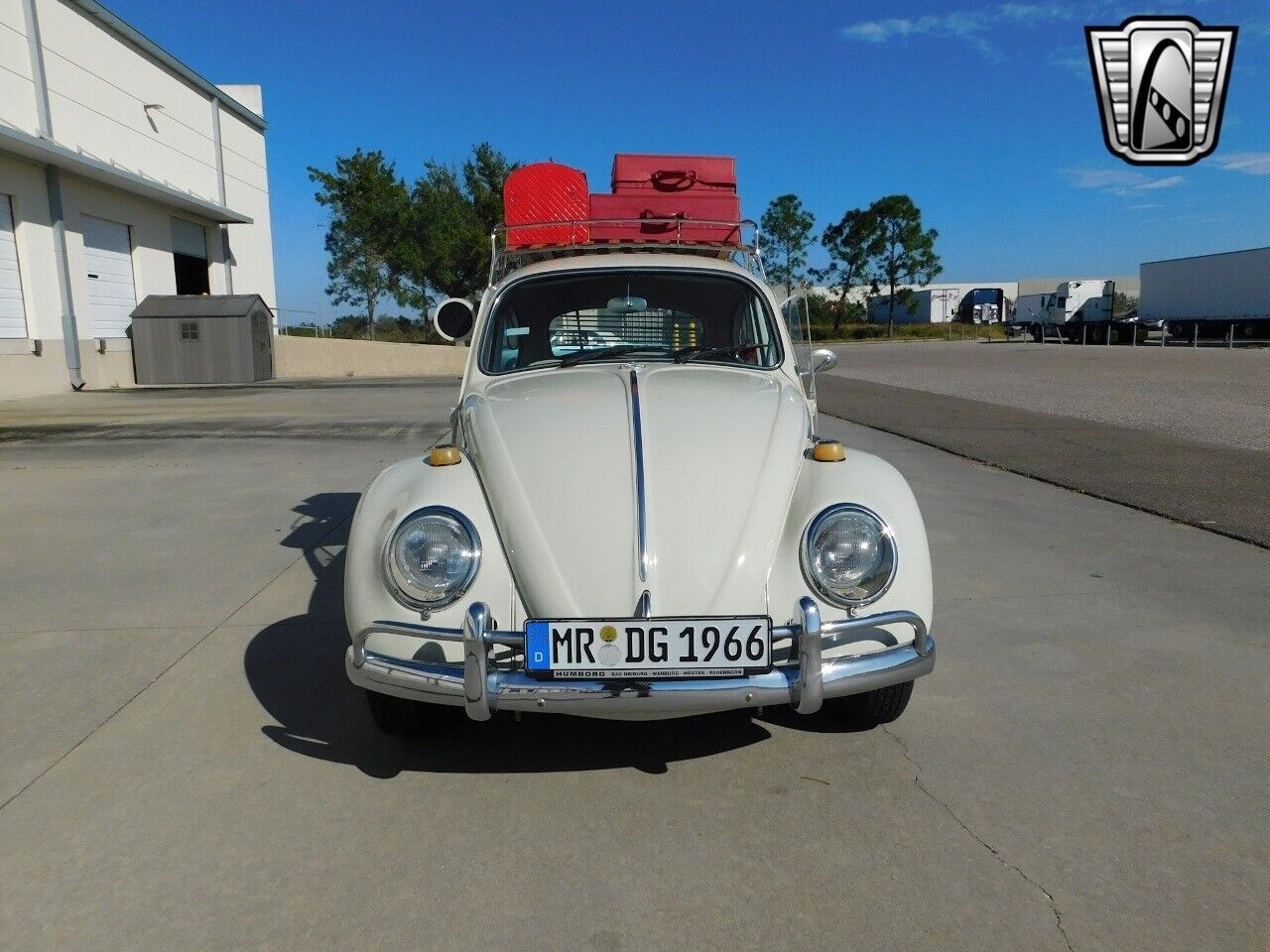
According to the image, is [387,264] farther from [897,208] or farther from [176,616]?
[897,208]

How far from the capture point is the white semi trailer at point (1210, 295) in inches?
1548

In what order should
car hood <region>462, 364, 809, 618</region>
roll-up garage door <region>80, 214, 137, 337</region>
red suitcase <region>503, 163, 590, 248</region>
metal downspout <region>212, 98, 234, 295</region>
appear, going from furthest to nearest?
metal downspout <region>212, 98, 234, 295</region>
roll-up garage door <region>80, 214, 137, 337</region>
red suitcase <region>503, 163, 590, 248</region>
car hood <region>462, 364, 809, 618</region>

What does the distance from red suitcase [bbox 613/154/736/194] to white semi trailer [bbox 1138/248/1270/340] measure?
3758cm

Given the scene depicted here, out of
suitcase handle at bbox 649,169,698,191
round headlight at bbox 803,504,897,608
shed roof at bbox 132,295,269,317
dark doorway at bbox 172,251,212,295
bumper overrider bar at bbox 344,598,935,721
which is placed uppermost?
dark doorway at bbox 172,251,212,295

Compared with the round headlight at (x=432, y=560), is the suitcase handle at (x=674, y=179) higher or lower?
higher

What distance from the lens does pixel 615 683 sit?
260cm

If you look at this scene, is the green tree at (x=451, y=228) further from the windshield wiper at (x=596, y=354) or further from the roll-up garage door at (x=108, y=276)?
the windshield wiper at (x=596, y=354)

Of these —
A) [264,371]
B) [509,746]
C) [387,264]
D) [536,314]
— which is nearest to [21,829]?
[509,746]

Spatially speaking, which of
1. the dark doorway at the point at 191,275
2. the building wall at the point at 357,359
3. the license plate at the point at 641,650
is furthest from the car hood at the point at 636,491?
the dark doorway at the point at 191,275

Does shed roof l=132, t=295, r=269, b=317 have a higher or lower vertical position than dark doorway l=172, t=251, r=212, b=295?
lower

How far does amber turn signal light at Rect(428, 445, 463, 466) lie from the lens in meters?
3.30

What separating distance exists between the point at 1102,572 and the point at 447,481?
4035mm

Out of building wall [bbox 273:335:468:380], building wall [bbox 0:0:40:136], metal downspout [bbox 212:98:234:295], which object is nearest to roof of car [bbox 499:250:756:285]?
building wall [bbox 0:0:40:136]

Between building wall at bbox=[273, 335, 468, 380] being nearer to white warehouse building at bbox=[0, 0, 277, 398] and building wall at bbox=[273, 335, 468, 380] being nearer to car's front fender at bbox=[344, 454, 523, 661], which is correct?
white warehouse building at bbox=[0, 0, 277, 398]
